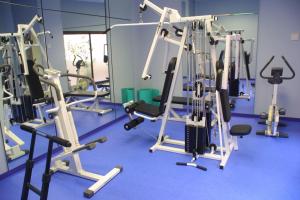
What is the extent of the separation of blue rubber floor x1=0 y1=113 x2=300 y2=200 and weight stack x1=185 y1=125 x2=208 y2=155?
134 mm

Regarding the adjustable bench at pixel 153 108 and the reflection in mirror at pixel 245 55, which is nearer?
the adjustable bench at pixel 153 108

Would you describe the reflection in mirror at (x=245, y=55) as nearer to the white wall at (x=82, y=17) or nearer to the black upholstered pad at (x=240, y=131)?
the black upholstered pad at (x=240, y=131)

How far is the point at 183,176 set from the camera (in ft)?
8.85

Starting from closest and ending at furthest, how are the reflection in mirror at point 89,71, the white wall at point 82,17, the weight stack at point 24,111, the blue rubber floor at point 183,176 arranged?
1. the blue rubber floor at point 183,176
2. the weight stack at point 24,111
3. the white wall at point 82,17
4. the reflection in mirror at point 89,71

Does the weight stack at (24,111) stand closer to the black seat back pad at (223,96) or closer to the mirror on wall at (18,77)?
the mirror on wall at (18,77)

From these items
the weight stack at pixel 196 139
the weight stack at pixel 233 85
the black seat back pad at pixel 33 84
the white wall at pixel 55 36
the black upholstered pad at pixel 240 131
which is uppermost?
the white wall at pixel 55 36

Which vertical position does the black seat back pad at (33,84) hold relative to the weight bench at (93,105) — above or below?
above

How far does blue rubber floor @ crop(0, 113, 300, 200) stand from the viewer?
2369 mm

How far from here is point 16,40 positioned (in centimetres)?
290

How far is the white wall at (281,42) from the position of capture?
406 centimetres

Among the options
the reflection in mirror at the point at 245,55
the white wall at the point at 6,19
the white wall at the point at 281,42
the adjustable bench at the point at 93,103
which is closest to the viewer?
the white wall at the point at 6,19

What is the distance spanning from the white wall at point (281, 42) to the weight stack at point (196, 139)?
2068mm

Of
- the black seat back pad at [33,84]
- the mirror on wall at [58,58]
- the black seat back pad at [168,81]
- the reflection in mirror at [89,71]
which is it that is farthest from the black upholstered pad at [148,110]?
the black seat back pad at [33,84]

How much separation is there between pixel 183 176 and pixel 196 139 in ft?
1.76
